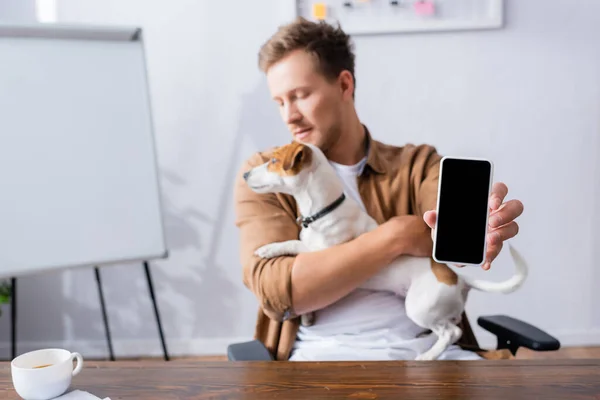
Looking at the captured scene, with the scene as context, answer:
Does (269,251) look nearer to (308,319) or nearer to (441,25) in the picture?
(308,319)

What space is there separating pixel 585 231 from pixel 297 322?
157cm

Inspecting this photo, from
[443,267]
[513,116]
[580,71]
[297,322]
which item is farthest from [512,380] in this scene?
[580,71]

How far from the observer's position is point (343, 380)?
40.3 inches

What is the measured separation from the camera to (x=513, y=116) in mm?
2410

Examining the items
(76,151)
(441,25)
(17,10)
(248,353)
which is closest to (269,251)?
(248,353)

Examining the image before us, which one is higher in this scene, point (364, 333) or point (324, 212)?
point (324, 212)

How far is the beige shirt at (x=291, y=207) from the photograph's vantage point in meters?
1.48

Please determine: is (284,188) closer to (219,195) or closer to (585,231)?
(219,195)

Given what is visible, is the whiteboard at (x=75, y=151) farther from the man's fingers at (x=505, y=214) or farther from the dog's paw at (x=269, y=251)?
the man's fingers at (x=505, y=214)

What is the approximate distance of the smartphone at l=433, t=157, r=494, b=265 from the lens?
1.01 m

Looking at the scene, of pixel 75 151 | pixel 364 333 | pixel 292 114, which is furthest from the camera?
pixel 75 151

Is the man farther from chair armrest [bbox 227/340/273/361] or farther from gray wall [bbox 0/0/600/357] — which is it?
gray wall [bbox 0/0/600/357]

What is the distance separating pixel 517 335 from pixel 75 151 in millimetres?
1505

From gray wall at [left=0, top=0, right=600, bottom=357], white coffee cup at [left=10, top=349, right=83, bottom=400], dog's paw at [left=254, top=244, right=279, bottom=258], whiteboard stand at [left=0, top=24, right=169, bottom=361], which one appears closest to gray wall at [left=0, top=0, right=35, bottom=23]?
gray wall at [left=0, top=0, right=600, bottom=357]
